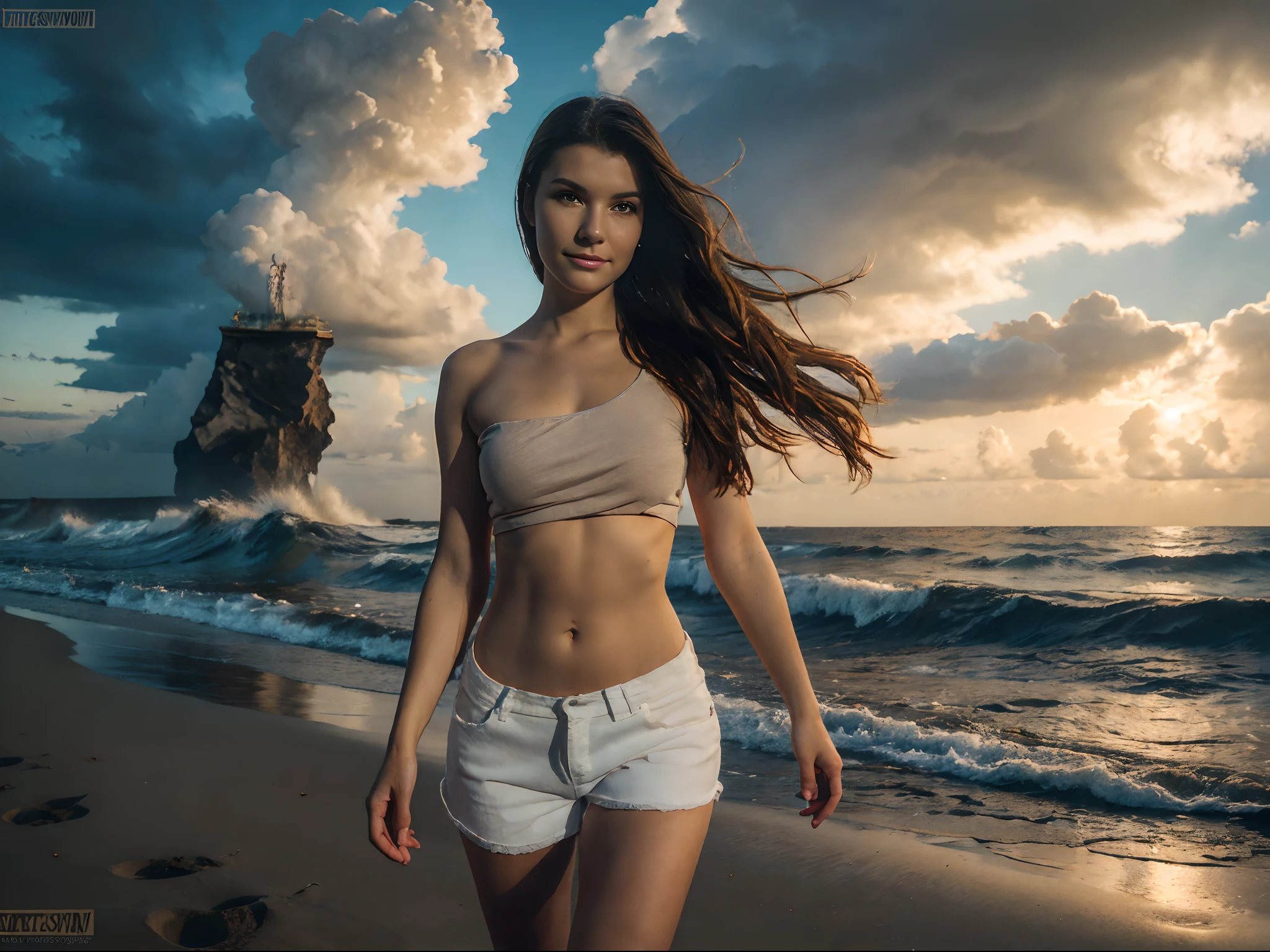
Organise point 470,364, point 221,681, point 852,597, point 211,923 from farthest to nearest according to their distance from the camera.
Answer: point 852,597
point 221,681
point 211,923
point 470,364

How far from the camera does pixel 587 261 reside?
1.63 meters

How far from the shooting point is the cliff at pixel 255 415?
39.1m

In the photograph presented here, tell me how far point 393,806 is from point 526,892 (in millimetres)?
305

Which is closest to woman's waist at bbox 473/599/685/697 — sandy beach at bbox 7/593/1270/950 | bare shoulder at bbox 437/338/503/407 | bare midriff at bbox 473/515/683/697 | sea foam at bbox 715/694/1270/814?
bare midriff at bbox 473/515/683/697

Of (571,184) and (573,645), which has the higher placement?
(571,184)

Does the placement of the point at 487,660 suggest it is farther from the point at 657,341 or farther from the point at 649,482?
the point at 657,341

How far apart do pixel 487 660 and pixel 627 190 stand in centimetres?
102

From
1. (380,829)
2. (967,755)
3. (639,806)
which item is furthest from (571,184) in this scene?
(967,755)

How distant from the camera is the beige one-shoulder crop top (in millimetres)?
1511

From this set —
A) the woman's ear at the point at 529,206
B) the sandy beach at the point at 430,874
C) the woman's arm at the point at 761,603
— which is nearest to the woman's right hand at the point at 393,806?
the woman's arm at the point at 761,603

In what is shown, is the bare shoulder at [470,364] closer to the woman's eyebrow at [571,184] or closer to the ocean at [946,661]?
the woman's eyebrow at [571,184]

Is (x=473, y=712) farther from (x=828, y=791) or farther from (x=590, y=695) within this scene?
(x=828, y=791)

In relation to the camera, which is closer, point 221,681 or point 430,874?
point 430,874

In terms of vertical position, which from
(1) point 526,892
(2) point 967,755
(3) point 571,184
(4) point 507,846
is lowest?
(2) point 967,755
